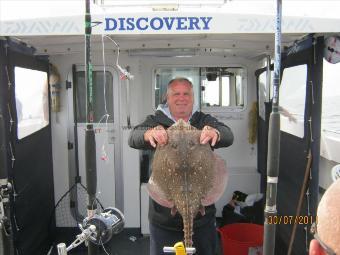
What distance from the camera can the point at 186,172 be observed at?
2.58 meters

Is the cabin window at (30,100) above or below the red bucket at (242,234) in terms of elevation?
above

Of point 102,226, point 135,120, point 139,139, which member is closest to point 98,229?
point 102,226

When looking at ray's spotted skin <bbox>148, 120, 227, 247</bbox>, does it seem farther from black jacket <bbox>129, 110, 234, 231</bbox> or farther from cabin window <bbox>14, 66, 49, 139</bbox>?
cabin window <bbox>14, 66, 49, 139</bbox>

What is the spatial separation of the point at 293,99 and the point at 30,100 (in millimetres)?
3096

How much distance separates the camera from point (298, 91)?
3.68m

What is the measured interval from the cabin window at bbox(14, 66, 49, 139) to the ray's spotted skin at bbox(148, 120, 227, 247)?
193 centimetres

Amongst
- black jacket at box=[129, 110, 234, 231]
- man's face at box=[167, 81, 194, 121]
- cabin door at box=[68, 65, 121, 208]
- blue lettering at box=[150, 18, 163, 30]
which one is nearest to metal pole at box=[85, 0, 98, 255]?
black jacket at box=[129, 110, 234, 231]

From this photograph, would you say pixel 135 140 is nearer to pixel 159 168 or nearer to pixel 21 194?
pixel 159 168

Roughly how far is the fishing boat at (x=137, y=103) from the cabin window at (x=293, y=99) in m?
0.02

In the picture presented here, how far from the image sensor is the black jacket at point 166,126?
2.79 meters

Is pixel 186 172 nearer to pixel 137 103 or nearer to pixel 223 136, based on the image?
pixel 223 136

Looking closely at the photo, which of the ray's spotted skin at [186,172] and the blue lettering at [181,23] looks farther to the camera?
the blue lettering at [181,23]
